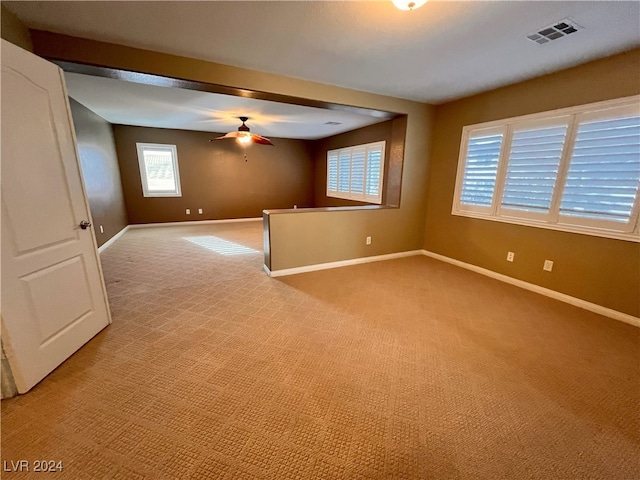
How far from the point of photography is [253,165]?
7.12 m

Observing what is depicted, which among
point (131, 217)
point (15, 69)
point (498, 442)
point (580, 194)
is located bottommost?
point (498, 442)

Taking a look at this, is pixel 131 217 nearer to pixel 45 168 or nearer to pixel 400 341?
pixel 45 168

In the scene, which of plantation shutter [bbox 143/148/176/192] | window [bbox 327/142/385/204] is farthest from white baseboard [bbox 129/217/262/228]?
window [bbox 327/142/385/204]

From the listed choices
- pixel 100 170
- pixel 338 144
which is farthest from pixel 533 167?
pixel 100 170

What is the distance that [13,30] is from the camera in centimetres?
184

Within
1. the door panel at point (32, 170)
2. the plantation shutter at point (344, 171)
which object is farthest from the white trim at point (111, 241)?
the plantation shutter at point (344, 171)

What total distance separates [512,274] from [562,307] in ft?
2.10

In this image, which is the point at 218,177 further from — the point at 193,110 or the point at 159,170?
the point at 193,110

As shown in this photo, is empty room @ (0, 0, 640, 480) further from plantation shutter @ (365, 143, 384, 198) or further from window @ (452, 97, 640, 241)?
plantation shutter @ (365, 143, 384, 198)

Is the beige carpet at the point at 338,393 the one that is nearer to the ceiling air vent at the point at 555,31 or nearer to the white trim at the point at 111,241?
the white trim at the point at 111,241

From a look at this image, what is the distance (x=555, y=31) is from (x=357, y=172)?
156 inches

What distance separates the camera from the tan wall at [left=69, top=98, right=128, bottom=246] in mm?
4007

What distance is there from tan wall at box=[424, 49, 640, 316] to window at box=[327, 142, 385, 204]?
4.10ft

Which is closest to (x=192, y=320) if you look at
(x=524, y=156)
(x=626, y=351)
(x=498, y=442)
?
(x=498, y=442)
